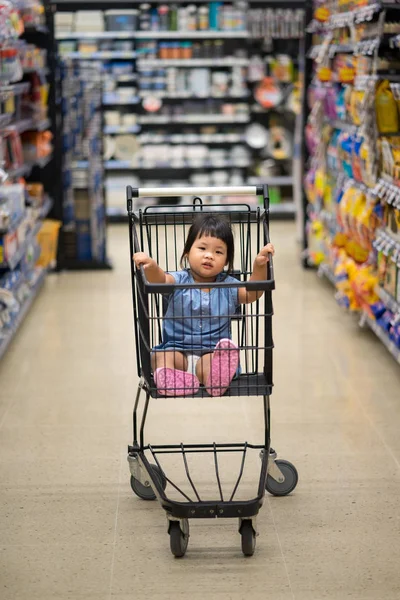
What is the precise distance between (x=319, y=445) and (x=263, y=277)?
1.13 meters

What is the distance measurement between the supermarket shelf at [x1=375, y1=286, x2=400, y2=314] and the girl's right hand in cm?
212

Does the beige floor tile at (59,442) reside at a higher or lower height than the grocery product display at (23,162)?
lower

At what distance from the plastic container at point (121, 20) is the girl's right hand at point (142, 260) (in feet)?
25.2

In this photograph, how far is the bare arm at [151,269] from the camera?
2.89m

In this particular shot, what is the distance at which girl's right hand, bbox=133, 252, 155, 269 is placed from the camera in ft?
9.45

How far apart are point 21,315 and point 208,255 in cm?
292

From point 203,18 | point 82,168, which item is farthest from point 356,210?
point 203,18

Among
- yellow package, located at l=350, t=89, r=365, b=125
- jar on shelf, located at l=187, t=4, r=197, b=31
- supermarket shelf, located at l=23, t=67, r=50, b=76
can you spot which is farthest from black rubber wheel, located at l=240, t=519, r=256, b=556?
jar on shelf, located at l=187, t=4, r=197, b=31

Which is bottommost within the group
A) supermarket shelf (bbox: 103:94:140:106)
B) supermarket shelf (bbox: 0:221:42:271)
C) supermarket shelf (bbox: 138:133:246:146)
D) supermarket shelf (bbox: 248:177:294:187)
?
supermarket shelf (bbox: 248:177:294:187)

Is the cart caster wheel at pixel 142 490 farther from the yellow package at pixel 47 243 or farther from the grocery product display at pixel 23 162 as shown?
the yellow package at pixel 47 243

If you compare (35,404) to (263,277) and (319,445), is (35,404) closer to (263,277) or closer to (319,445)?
(319,445)

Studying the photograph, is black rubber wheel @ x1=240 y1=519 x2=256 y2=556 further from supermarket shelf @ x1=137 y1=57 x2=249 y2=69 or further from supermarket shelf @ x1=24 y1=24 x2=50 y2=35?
supermarket shelf @ x1=137 y1=57 x2=249 y2=69

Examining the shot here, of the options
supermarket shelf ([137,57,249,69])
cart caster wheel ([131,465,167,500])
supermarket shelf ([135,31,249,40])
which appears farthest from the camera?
supermarket shelf ([137,57,249,69])

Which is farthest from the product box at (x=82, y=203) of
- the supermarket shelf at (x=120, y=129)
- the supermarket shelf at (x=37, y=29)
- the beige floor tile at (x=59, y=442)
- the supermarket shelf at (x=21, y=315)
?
the beige floor tile at (x=59, y=442)
